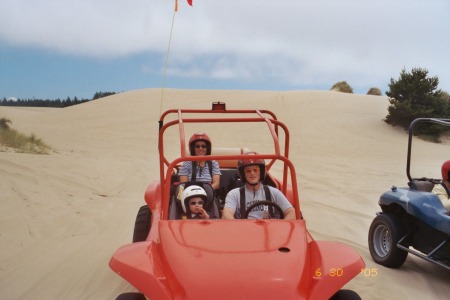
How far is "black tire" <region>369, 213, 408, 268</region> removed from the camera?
17.9ft

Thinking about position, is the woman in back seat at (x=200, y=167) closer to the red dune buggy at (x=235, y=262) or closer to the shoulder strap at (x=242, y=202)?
the shoulder strap at (x=242, y=202)

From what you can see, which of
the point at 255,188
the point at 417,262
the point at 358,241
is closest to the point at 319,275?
the point at 255,188

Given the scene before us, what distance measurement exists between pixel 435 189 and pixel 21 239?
4.54 m

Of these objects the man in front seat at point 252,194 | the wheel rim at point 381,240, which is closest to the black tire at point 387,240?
the wheel rim at point 381,240

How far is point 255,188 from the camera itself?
14.7ft

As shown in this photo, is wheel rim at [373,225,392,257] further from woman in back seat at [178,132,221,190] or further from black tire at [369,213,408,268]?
woman in back seat at [178,132,221,190]

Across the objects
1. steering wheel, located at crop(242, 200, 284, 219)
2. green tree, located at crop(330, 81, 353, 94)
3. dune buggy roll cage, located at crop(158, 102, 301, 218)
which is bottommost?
steering wheel, located at crop(242, 200, 284, 219)

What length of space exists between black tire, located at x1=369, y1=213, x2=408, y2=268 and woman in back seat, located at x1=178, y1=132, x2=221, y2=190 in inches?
73.6

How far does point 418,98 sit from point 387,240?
802 inches

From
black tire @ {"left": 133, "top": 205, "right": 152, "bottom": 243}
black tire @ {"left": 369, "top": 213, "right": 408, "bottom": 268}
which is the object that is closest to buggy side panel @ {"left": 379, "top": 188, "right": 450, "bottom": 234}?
black tire @ {"left": 369, "top": 213, "right": 408, "bottom": 268}

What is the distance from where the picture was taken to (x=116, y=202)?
844 cm

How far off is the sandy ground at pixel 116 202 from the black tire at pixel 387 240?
109 mm

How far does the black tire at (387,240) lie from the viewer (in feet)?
17.9

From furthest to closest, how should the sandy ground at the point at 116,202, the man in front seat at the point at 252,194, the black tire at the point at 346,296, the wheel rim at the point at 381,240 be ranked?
the wheel rim at the point at 381,240
the sandy ground at the point at 116,202
the man in front seat at the point at 252,194
the black tire at the point at 346,296
